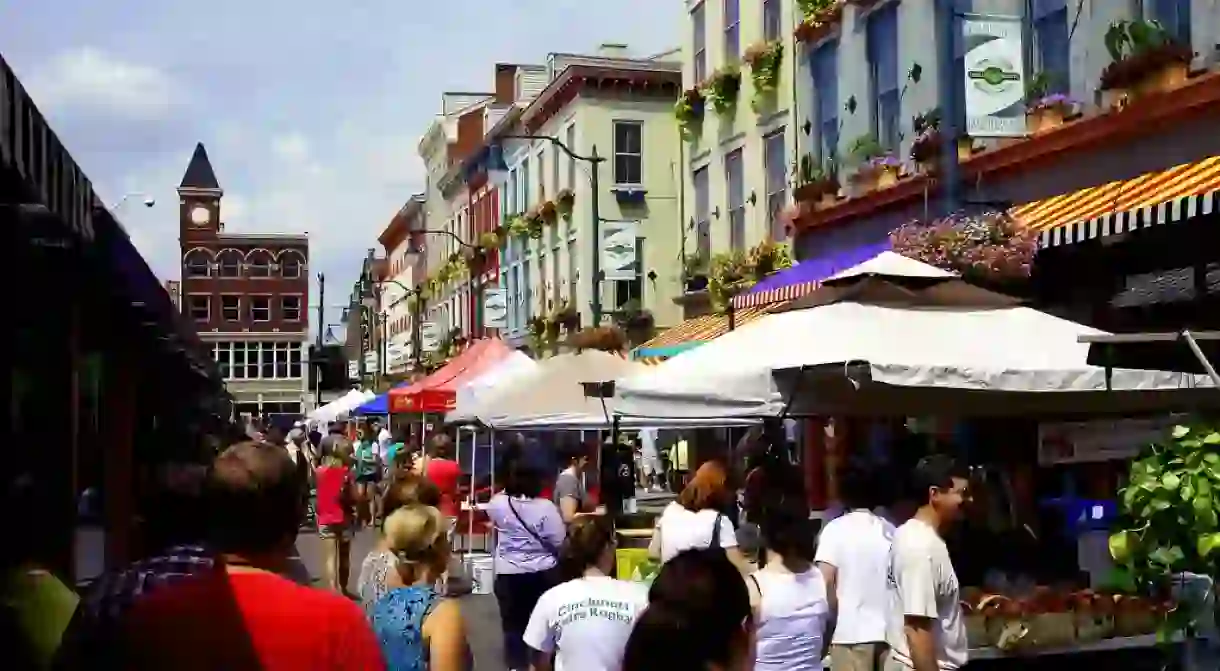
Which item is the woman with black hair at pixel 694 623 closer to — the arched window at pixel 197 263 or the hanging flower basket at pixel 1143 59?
the hanging flower basket at pixel 1143 59

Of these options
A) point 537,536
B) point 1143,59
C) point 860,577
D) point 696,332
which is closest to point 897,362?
point 860,577

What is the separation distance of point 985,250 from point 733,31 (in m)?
13.1

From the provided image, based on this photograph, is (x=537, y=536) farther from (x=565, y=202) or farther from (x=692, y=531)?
(x=565, y=202)

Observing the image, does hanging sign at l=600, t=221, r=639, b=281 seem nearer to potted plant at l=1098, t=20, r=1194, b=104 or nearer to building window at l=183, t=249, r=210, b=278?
potted plant at l=1098, t=20, r=1194, b=104

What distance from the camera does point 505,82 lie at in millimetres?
56719

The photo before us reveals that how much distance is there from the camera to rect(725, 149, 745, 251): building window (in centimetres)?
2603

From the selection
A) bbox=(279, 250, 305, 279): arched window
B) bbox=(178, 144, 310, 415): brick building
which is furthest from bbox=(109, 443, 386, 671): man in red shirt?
bbox=(279, 250, 305, 279): arched window

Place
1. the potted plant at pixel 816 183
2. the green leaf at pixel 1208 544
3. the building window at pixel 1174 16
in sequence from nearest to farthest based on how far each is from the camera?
1. the green leaf at pixel 1208 544
2. the building window at pixel 1174 16
3. the potted plant at pixel 816 183

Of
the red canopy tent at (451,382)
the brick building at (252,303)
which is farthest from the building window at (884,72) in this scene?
the brick building at (252,303)

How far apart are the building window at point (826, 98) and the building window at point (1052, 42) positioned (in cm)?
542

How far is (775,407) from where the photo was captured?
8461mm

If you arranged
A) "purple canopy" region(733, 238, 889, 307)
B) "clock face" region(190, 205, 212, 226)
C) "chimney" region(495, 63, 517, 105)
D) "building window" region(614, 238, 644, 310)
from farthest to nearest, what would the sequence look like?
"clock face" region(190, 205, 212, 226) < "chimney" region(495, 63, 517, 105) < "building window" region(614, 238, 644, 310) < "purple canopy" region(733, 238, 889, 307)

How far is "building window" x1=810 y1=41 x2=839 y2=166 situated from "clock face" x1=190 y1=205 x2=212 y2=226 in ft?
300

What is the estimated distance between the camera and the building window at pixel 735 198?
1025 inches
